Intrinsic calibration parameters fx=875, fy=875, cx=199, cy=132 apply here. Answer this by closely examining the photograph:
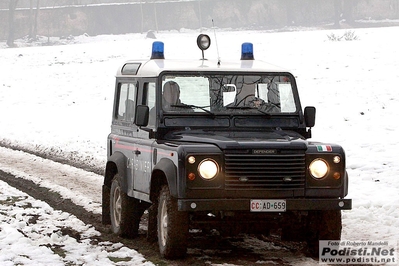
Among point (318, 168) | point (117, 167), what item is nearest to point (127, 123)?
point (117, 167)

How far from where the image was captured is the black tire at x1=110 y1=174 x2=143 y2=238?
10.2 meters

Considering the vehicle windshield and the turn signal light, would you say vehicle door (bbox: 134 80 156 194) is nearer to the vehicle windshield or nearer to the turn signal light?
the vehicle windshield

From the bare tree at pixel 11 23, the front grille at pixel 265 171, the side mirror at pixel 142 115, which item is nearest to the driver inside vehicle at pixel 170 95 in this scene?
the side mirror at pixel 142 115

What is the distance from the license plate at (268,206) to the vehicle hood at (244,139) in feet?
A: 1.73

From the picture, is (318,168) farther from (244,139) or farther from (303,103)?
(303,103)

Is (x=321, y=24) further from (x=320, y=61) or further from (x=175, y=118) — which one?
(x=175, y=118)

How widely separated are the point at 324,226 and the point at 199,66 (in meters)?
2.31

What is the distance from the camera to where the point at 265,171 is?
8.46 meters

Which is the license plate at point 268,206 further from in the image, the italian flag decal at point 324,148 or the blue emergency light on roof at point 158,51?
the blue emergency light on roof at point 158,51

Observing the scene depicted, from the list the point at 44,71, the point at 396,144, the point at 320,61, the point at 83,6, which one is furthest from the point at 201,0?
the point at 396,144

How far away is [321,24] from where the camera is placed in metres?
106

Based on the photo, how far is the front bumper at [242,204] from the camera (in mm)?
8250

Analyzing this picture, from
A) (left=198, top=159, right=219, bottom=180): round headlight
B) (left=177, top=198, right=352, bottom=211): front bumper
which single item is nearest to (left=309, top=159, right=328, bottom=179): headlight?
(left=177, top=198, right=352, bottom=211): front bumper

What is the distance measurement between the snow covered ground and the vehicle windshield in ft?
3.73
